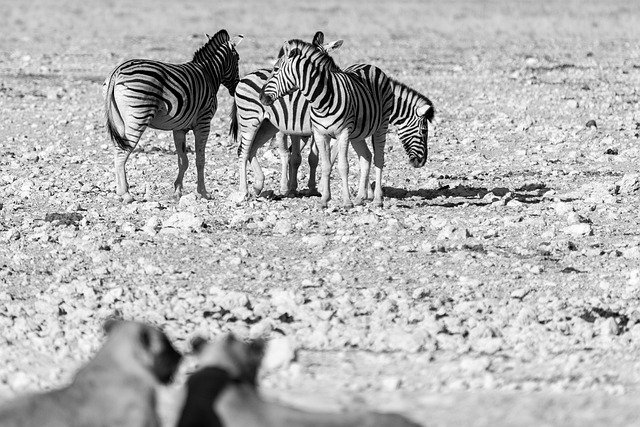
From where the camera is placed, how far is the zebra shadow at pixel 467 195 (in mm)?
12891

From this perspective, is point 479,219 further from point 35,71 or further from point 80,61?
point 80,61

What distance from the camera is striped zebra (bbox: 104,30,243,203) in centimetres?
1291

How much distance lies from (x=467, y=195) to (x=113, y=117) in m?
3.98

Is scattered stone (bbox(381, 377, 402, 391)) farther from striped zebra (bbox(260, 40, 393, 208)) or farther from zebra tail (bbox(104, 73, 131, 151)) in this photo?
zebra tail (bbox(104, 73, 131, 151))

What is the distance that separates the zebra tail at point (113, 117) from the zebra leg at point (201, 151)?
844 mm

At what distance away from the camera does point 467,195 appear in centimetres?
1341

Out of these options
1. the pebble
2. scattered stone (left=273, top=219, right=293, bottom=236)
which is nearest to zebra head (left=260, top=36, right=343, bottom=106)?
scattered stone (left=273, top=219, right=293, bottom=236)

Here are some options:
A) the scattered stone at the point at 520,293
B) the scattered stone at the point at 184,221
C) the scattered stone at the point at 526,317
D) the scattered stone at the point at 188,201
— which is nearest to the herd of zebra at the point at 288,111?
the scattered stone at the point at 188,201

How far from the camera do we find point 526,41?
3362 centimetres

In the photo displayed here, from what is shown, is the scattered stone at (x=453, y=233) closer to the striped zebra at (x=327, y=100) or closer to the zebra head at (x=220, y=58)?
the striped zebra at (x=327, y=100)

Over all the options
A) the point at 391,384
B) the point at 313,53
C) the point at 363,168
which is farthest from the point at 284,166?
the point at 391,384

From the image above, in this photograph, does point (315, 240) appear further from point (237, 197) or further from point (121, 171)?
point (121, 171)

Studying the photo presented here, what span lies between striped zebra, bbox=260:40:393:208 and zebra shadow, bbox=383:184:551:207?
61cm

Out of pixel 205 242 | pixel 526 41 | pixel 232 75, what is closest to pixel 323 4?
pixel 526 41
